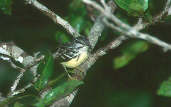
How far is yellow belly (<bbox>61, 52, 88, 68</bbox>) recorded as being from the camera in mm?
5758

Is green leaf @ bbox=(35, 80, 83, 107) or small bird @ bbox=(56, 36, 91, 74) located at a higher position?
green leaf @ bbox=(35, 80, 83, 107)

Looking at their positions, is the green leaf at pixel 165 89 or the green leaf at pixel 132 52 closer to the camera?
the green leaf at pixel 165 89

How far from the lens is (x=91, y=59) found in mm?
5430

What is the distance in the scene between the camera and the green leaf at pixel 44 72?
4.67 metres

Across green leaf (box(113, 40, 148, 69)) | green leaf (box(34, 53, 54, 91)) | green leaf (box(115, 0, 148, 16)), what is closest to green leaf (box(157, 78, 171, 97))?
green leaf (box(115, 0, 148, 16))

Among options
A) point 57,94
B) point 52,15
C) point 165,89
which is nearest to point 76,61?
point 52,15

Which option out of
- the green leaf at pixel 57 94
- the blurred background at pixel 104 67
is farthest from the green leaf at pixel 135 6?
the blurred background at pixel 104 67

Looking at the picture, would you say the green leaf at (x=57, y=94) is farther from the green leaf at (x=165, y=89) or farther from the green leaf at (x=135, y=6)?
the green leaf at (x=135, y=6)

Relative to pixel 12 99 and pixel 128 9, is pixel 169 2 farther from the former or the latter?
pixel 12 99

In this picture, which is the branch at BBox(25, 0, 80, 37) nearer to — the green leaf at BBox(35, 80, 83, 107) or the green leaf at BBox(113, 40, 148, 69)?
the green leaf at BBox(113, 40, 148, 69)

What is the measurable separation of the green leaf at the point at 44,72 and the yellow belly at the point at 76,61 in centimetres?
108

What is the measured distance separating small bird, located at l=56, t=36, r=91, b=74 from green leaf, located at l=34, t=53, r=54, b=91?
107 cm

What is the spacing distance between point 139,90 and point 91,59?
207cm

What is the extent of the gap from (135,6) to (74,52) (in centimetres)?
177
